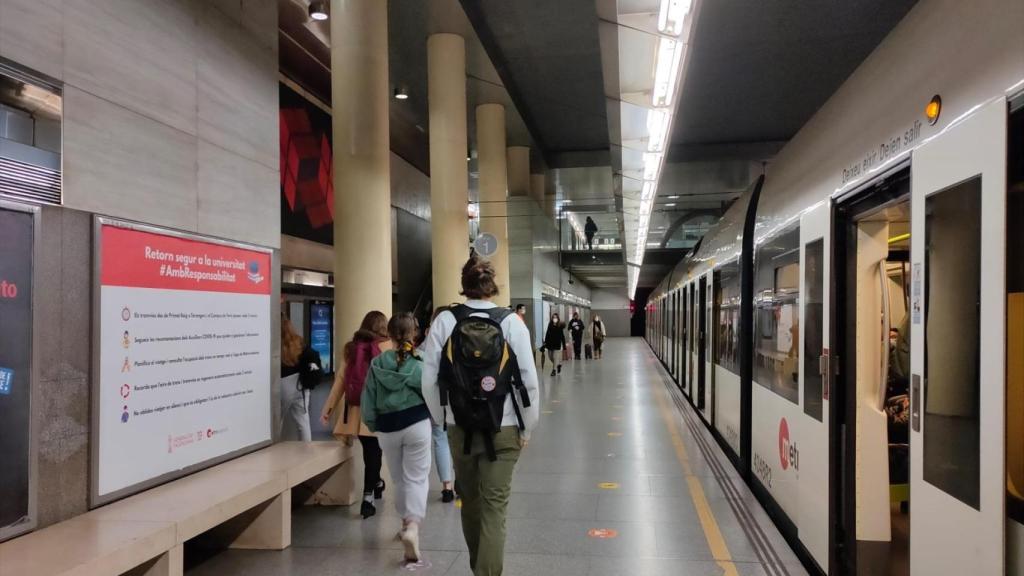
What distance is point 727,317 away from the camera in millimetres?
7316

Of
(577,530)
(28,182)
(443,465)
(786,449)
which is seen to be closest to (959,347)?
(786,449)

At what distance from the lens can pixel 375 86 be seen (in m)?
7.77

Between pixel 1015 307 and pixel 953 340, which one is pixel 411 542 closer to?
pixel 953 340

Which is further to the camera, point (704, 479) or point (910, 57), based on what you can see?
point (704, 479)

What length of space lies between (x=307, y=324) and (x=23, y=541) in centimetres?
870

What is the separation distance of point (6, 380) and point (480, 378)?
2.16m

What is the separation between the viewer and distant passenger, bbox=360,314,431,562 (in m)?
4.54

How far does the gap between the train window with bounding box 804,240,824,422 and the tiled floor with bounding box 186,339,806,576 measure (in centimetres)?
106

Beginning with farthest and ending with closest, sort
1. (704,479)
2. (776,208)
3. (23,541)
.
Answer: (704,479) < (776,208) < (23,541)

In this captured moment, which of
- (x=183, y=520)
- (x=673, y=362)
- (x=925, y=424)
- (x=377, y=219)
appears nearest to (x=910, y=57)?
(x=925, y=424)

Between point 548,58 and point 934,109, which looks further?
point 548,58

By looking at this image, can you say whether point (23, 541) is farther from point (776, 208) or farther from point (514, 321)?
point (776, 208)

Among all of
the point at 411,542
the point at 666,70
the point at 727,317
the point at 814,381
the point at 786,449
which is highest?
the point at 666,70

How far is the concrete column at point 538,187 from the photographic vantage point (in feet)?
67.1
